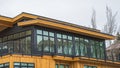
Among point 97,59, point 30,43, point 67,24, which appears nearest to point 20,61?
point 30,43

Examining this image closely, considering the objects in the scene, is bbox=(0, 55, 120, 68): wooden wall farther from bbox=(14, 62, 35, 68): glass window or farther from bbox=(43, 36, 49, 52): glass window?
bbox=(43, 36, 49, 52): glass window

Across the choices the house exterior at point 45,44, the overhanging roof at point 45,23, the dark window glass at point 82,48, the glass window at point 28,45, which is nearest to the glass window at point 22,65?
the house exterior at point 45,44

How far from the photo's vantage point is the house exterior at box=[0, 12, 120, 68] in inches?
1205

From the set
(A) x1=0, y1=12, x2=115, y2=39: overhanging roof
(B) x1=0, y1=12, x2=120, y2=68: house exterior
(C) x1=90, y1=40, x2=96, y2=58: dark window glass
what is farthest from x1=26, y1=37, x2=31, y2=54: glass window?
(C) x1=90, y1=40, x2=96, y2=58: dark window glass

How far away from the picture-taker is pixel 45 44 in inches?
1304

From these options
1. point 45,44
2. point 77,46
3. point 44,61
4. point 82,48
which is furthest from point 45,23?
point 82,48

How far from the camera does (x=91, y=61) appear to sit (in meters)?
35.3

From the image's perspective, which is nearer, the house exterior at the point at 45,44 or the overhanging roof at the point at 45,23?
the house exterior at the point at 45,44

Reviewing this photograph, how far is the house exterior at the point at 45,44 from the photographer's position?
30.6m

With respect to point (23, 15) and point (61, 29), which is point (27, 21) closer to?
point (23, 15)

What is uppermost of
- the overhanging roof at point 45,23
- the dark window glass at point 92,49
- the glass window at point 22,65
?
the overhanging roof at point 45,23

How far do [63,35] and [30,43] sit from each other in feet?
13.9

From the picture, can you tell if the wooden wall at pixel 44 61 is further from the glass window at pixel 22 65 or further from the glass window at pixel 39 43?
the glass window at pixel 39 43

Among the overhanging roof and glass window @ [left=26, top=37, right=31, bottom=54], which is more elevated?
the overhanging roof
